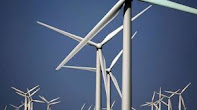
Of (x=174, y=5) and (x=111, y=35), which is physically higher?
(x=111, y=35)

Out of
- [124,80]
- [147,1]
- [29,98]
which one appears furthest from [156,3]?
[29,98]

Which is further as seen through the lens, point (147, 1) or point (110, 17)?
point (110, 17)

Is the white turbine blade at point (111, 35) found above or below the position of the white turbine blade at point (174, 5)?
above

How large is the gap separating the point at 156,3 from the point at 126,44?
215 centimetres

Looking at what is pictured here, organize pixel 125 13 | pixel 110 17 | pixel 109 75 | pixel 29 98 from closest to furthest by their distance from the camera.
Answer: pixel 125 13, pixel 110 17, pixel 109 75, pixel 29 98

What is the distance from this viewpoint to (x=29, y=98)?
158 feet

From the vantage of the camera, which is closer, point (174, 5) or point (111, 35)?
point (174, 5)

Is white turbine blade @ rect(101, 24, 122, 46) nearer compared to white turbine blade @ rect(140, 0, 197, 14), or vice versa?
white turbine blade @ rect(140, 0, 197, 14)

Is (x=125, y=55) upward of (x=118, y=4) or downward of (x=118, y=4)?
downward

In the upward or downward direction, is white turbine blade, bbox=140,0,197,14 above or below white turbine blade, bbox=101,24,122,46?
below

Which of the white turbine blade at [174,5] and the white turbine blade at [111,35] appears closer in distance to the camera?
the white turbine blade at [174,5]

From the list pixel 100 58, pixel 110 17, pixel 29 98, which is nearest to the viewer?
pixel 110 17

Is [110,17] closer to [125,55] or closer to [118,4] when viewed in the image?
[118,4]

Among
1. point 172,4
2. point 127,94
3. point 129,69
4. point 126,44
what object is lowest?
point 127,94
